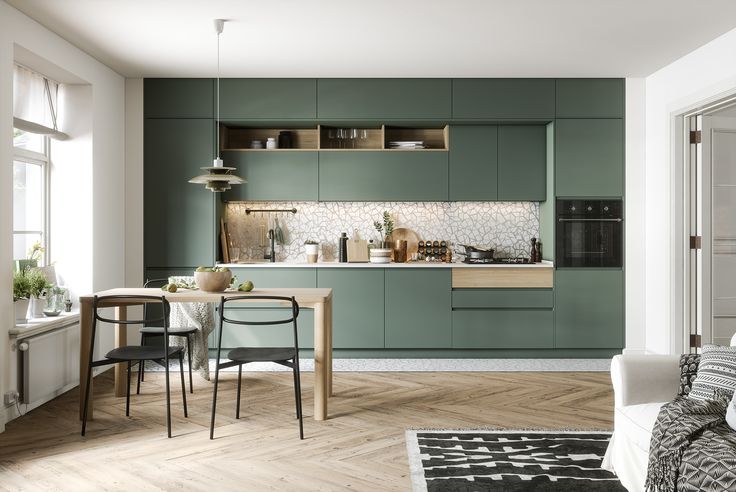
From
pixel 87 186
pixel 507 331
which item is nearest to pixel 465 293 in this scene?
pixel 507 331

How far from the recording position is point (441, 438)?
12.4 feet

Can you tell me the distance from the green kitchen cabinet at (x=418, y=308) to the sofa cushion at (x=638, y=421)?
122 inches

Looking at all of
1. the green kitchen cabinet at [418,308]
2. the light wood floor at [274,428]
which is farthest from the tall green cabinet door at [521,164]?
the light wood floor at [274,428]

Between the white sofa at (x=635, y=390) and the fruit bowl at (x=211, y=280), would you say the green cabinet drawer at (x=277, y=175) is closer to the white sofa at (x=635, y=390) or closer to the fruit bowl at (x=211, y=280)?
the fruit bowl at (x=211, y=280)

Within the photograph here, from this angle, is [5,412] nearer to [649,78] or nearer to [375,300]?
[375,300]

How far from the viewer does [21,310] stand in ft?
14.8

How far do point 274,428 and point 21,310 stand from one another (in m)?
2.06

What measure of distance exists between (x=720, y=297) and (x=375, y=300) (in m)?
3.12

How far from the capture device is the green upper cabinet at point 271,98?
20.6 ft

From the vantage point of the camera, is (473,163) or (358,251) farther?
(358,251)

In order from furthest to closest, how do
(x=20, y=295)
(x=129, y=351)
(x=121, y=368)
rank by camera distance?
(x=121, y=368) < (x=20, y=295) < (x=129, y=351)

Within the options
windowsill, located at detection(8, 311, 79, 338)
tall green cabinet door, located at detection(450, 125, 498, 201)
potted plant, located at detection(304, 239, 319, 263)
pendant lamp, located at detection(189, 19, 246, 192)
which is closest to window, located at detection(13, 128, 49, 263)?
windowsill, located at detection(8, 311, 79, 338)

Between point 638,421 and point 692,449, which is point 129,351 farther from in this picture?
point 692,449

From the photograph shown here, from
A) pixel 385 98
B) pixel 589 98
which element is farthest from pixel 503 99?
pixel 385 98
